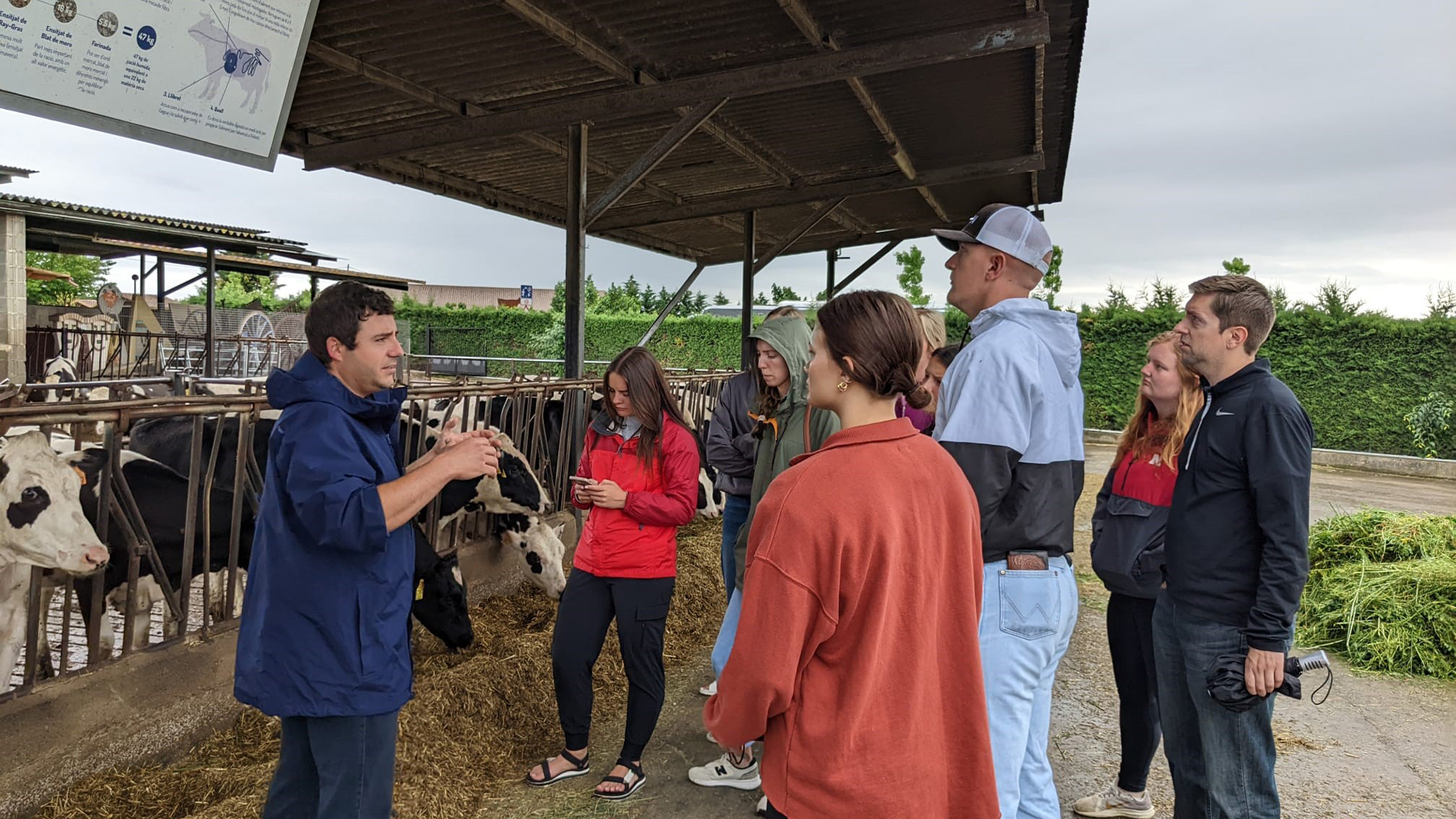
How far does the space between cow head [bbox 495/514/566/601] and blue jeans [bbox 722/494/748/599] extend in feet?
6.37

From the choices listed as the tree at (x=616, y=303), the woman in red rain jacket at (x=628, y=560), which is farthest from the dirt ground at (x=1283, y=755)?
the tree at (x=616, y=303)

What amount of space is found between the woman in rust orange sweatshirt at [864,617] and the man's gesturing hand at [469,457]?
2.91 ft

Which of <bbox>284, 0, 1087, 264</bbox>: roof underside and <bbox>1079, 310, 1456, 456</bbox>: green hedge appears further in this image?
<bbox>1079, 310, 1456, 456</bbox>: green hedge

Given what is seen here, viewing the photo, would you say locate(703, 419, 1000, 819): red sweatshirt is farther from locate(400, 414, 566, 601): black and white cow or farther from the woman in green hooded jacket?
locate(400, 414, 566, 601): black and white cow

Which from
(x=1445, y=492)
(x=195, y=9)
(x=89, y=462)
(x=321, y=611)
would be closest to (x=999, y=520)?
(x=321, y=611)

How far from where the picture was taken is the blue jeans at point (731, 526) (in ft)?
12.1

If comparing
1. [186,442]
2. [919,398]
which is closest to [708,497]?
[186,442]

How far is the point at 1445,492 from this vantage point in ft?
39.0

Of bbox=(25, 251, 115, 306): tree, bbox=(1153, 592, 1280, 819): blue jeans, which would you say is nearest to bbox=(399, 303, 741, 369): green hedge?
bbox=(25, 251, 115, 306): tree

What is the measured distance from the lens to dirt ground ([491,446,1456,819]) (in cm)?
325

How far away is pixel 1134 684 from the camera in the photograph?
10.3 ft

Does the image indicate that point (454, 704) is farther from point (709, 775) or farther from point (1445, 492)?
point (1445, 492)

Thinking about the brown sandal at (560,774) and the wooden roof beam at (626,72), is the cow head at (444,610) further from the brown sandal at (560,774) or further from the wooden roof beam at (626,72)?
the wooden roof beam at (626,72)

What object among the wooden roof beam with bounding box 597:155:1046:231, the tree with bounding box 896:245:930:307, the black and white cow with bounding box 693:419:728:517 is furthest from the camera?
the tree with bounding box 896:245:930:307
